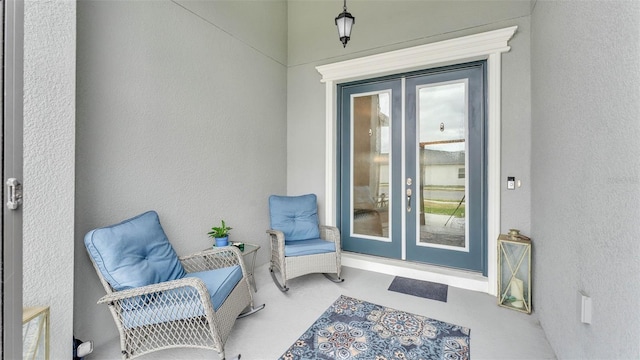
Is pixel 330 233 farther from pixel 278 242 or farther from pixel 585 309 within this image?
pixel 585 309

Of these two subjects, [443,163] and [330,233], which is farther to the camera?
[330,233]

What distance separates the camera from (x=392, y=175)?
11.0 feet

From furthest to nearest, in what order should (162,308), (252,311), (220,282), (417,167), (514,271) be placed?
(417,167)
(514,271)
(252,311)
(220,282)
(162,308)

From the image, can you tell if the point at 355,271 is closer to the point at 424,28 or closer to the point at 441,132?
the point at 441,132

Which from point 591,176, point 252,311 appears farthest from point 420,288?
point 591,176

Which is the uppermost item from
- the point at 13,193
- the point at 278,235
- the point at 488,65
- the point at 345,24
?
the point at 345,24

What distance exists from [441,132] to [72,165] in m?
3.33

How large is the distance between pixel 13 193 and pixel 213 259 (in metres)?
1.73

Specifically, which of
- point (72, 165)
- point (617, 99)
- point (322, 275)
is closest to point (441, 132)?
point (617, 99)

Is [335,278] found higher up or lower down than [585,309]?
lower down

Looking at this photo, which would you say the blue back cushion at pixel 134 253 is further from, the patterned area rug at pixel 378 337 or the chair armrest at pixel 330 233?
the chair armrest at pixel 330 233

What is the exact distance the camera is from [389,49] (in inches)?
127

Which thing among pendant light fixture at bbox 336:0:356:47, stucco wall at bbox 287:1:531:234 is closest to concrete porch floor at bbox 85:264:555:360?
stucco wall at bbox 287:1:531:234

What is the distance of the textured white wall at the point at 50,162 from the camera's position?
1393 millimetres
